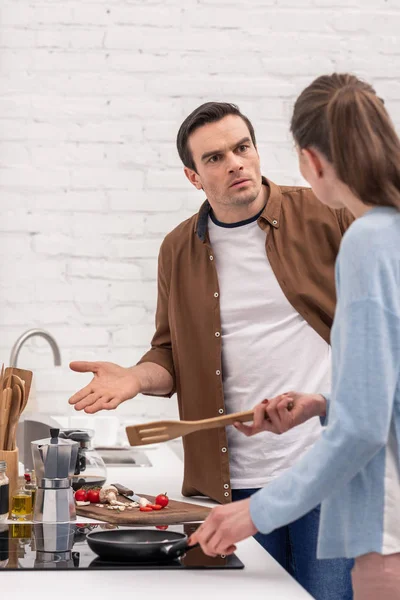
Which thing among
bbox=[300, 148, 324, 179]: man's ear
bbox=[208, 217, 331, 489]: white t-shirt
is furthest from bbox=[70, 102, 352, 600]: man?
bbox=[300, 148, 324, 179]: man's ear

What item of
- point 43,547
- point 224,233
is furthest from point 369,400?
point 224,233

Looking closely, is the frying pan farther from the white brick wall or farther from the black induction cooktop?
the white brick wall

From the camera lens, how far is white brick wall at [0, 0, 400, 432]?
12.5 feet

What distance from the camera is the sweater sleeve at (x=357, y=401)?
4.16ft

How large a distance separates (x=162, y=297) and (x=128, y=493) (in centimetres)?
66

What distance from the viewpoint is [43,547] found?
5.53ft

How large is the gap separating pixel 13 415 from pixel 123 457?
1117 mm

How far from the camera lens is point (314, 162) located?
4.75 feet

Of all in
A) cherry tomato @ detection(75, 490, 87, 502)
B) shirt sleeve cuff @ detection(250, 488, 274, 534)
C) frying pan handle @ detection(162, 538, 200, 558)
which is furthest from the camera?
cherry tomato @ detection(75, 490, 87, 502)

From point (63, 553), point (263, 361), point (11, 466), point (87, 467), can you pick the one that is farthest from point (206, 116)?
point (63, 553)

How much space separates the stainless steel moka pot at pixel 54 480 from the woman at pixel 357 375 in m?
0.51

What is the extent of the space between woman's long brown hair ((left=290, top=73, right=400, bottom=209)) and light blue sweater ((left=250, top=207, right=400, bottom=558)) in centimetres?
4

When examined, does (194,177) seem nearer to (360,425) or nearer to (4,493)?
(4,493)

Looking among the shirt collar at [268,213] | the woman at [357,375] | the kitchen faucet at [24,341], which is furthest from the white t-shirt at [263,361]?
the kitchen faucet at [24,341]
